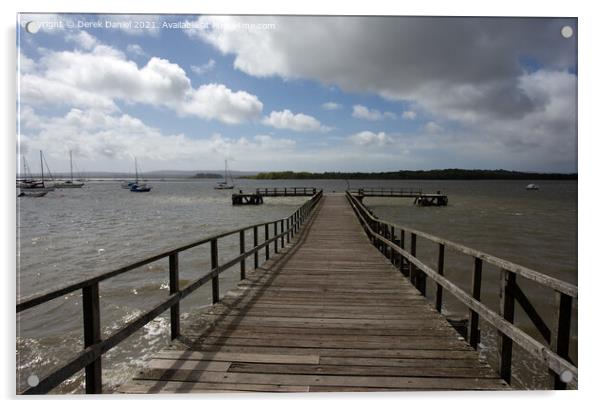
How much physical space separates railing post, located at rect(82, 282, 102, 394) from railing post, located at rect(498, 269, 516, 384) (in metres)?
3.07

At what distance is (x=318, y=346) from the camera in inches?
135

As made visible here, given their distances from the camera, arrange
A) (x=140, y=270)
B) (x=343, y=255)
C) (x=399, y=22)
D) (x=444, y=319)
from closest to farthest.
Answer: (x=399, y=22) → (x=444, y=319) → (x=343, y=255) → (x=140, y=270)

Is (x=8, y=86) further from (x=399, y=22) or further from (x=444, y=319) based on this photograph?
(x=444, y=319)

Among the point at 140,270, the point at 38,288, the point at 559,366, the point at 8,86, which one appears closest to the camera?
the point at 559,366

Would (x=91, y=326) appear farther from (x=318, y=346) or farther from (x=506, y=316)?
(x=506, y=316)

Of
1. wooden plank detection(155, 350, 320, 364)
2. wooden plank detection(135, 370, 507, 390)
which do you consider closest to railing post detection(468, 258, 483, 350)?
wooden plank detection(135, 370, 507, 390)

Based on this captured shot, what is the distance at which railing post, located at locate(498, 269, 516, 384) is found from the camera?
2762 mm

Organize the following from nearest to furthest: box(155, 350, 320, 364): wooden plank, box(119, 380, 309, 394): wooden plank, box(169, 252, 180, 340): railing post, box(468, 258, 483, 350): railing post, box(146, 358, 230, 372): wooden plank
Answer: box(119, 380, 309, 394): wooden plank, box(146, 358, 230, 372): wooden plank, box(155, 350, 320, 364): wooden plank, box(468, 258, 483, 350): railing post, box(169, 252, 180, 340): railing post

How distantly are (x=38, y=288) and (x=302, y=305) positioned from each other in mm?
10184

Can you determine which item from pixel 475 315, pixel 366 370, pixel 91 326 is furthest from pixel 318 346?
pixel 91 326

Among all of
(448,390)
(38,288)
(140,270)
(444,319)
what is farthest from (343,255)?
(38,288)

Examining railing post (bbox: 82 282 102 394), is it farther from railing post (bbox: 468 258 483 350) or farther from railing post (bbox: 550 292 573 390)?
railing post (bbox: 468 258 483 350)

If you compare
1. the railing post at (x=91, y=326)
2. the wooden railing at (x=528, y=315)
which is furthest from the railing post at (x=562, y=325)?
the railing post at (x=91, y=326)
